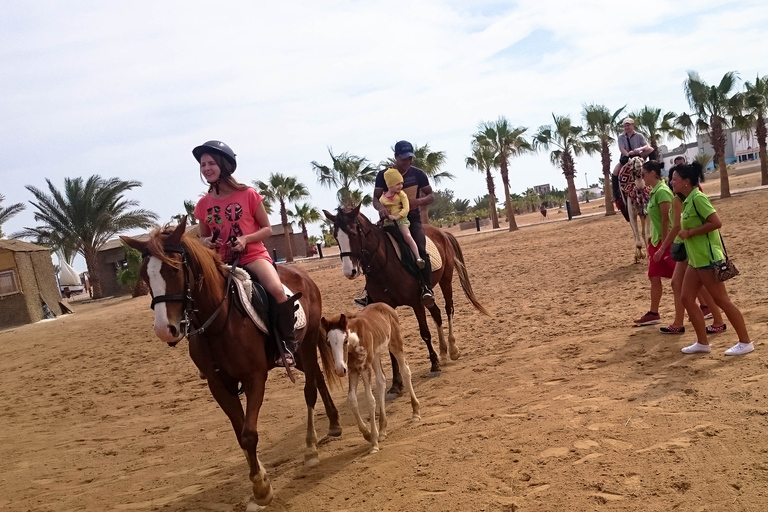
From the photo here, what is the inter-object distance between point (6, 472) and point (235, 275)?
14.6 ft

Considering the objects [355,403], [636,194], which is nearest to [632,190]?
[636,194]

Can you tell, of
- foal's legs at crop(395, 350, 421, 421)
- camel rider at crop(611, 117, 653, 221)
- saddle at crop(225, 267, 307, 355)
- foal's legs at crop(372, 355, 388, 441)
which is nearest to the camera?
saddle at crop(225, 267, 307, 355)

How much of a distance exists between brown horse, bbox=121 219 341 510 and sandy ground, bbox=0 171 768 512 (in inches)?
26.4

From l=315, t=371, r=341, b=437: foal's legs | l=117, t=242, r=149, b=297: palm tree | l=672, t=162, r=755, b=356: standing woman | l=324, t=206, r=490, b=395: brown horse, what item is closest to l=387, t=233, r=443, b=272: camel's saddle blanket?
l=324, t=206, r=490, b=395: brown horse

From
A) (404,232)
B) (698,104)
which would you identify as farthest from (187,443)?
(698,104)

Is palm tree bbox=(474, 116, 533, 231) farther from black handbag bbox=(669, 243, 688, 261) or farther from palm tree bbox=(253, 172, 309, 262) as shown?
black handbag bbox=(669, 243, 688, 261)

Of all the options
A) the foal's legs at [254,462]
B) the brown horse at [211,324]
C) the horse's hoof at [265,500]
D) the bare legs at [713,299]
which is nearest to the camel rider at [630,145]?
the bare legs at [713,299]

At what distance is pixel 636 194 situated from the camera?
14.3 metres

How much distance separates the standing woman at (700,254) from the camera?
6.69m

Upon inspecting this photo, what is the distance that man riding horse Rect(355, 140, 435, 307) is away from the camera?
29.8 ft

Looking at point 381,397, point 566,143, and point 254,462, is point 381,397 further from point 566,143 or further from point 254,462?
point 566,143

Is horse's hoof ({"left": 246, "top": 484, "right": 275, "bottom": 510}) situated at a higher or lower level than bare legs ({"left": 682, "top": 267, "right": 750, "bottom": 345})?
lower

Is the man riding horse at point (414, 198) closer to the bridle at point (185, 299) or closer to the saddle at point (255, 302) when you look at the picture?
the saddle at point (255, 302)

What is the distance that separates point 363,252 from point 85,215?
38.2 m
